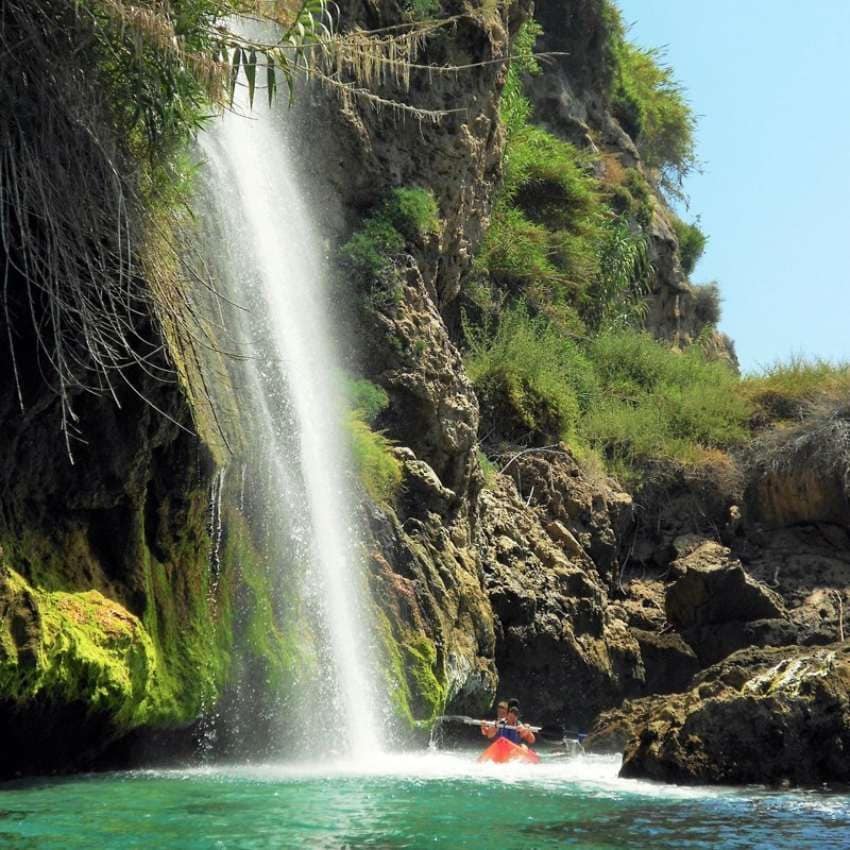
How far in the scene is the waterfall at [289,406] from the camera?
35.3ft

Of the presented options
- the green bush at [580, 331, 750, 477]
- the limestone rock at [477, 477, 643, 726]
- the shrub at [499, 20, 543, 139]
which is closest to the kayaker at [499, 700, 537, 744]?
the limestone rock at [477, 477, 643, 726]

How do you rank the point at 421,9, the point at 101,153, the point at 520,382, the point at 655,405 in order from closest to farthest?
the point at 101,153
the point at 421,9
the point at 520,382
the point at 655,405

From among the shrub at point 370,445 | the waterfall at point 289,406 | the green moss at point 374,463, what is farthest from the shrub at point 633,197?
the waterfall at point 289,406

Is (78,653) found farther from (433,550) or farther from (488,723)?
(433,550)

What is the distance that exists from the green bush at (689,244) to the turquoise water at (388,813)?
82.6 ft

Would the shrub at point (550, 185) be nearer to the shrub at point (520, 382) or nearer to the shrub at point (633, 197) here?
the shrub at point (633, 197)

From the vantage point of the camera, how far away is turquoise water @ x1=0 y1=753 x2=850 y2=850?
6.25 meters

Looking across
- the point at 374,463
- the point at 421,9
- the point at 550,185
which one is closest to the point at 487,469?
the point at 374,463

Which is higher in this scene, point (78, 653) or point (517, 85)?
point (517, 85)

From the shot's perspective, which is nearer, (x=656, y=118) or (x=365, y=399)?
(x=365, y=399)

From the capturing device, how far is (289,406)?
11.4 metres

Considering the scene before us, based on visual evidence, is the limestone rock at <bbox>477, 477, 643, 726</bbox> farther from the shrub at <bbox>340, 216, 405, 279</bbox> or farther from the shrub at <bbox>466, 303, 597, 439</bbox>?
the shrub at <bbox>340, 216, 405, 279</bbox>

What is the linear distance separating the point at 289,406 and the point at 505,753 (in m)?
3.63

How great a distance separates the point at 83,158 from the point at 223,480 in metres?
2.99
